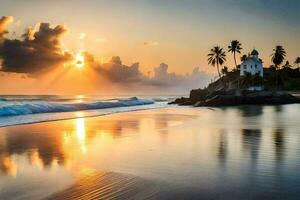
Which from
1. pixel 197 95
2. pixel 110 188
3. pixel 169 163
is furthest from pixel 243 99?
pixel 110 188

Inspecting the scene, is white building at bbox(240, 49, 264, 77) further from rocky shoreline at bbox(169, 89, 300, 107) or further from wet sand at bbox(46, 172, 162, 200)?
wet sand at bbox(46, 172, 162, 200)

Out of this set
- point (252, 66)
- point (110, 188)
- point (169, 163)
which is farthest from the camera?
point (252, 66)

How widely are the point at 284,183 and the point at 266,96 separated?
55024 mm

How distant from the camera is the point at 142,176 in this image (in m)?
8.05

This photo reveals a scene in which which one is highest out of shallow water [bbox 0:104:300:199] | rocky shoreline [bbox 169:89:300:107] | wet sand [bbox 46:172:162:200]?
rocky shoreline [bbox 169:89:300:107]

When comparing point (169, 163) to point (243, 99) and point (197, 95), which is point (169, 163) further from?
point (197, 95)

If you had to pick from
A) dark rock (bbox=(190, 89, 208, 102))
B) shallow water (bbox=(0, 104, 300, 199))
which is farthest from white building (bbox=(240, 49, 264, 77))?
shallow water (bbox=(0, 104, 300, 199))

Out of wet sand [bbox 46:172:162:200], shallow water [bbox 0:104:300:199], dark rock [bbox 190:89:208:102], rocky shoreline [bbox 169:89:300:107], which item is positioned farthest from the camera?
dark rock [bbox 190:89:208:102]

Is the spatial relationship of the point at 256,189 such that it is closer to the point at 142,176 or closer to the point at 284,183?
the point at 284,183

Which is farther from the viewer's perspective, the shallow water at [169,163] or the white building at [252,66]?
the white building at [252,66]

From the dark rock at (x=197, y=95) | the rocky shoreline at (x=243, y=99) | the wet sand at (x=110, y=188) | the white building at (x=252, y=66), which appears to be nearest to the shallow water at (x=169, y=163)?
the wet sand at (x=110, y=188)

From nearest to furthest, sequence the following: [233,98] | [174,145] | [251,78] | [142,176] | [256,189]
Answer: [256,189]
[142,176]
[174,145]
[233,98]
[251,78]

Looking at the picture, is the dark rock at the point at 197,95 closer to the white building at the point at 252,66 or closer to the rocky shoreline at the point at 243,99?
the rocky shoreline at the point at 243,99

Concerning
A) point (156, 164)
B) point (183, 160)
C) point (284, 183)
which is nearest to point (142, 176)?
point (156, 164)
